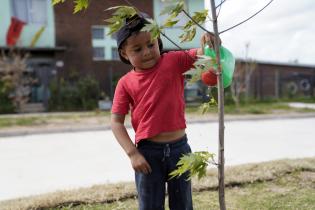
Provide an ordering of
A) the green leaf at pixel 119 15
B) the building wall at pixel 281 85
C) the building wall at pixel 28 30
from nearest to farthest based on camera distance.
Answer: the green leaf at pixel 119 15 → the building wall at pixel 28 30 → the building wall at pixel 281 85

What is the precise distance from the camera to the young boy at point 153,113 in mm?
2153

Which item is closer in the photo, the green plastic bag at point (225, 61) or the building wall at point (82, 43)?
the green plastic bag at point (225, 61)

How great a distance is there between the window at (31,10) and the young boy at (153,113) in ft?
55.3

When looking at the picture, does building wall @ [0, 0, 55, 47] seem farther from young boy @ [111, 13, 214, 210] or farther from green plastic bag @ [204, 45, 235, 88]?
green plastic bag @ [204, 45, 235, 88]

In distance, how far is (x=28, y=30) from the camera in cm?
1778

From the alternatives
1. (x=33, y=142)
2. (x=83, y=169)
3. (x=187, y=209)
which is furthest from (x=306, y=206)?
(x=33, y=142)

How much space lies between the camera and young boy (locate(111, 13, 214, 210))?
2.15m

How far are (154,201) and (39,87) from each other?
53.6ft

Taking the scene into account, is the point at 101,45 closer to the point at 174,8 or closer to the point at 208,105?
the point at 208,105

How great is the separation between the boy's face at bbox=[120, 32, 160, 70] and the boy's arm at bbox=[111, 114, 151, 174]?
0.31 metres

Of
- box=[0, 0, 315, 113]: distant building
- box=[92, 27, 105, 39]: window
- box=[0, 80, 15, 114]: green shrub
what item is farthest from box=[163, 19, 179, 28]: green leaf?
box=[92, 27, 105, 39]: window

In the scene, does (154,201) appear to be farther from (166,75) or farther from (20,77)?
(20,77)

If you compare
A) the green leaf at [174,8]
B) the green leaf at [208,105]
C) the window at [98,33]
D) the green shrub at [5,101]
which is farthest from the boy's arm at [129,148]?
the window at [98,33]

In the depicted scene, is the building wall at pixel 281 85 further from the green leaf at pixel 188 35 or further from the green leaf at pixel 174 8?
the green leaf at pixel 174 8
